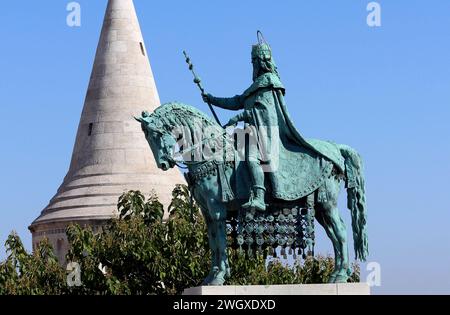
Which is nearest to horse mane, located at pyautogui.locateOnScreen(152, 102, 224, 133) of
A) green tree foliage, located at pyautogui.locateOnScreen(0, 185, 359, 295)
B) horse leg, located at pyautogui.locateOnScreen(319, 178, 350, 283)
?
horse leg, located at pyautogui.locateOnScreen(319, 178, 350, 283)

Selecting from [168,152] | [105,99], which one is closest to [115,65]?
[105,99]

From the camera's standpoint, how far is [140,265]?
34625 millimetres

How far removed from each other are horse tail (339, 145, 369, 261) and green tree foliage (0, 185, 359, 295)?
33.7 ft

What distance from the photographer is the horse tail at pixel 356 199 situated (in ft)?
74.3

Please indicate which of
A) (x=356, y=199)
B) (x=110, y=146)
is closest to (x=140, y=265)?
(x=110, y=146)

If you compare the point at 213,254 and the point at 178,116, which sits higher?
the point at 178,116

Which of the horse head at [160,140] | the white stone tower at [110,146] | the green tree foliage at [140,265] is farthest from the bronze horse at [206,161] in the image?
the white stone tower at [110,146]

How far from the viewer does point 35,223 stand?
43.7 meters

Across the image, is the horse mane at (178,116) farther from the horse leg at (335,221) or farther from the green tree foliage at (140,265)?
the green tree foliage at (140,265)

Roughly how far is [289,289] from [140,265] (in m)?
13.7

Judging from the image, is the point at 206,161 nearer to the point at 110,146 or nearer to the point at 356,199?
the point at 356,199

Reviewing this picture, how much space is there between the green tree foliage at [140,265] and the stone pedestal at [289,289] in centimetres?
1142

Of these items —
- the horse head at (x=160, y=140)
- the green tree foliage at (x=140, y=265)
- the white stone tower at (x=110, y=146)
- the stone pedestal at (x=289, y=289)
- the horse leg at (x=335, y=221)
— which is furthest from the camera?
the white stone tower at (x=110, y=146)
